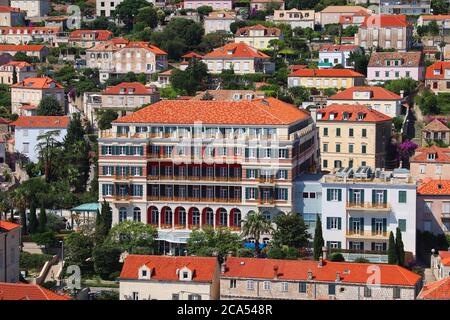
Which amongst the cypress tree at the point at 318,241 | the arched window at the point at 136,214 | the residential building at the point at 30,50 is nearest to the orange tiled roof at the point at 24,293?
the cypress tree at the point at 318,241

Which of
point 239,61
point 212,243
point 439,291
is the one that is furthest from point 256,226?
point 239,61

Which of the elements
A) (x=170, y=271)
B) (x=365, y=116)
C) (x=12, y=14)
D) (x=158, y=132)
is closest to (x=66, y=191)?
(x=158, y=132)

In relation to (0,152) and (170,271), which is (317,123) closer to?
(0,152)

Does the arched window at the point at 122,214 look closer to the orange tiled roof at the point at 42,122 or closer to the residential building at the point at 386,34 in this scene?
the orange tiled roof at the point at 42,122

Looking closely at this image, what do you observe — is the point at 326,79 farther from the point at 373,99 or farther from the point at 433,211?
the point at 433,211

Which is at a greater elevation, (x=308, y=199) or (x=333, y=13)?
(x=333, y=13)
